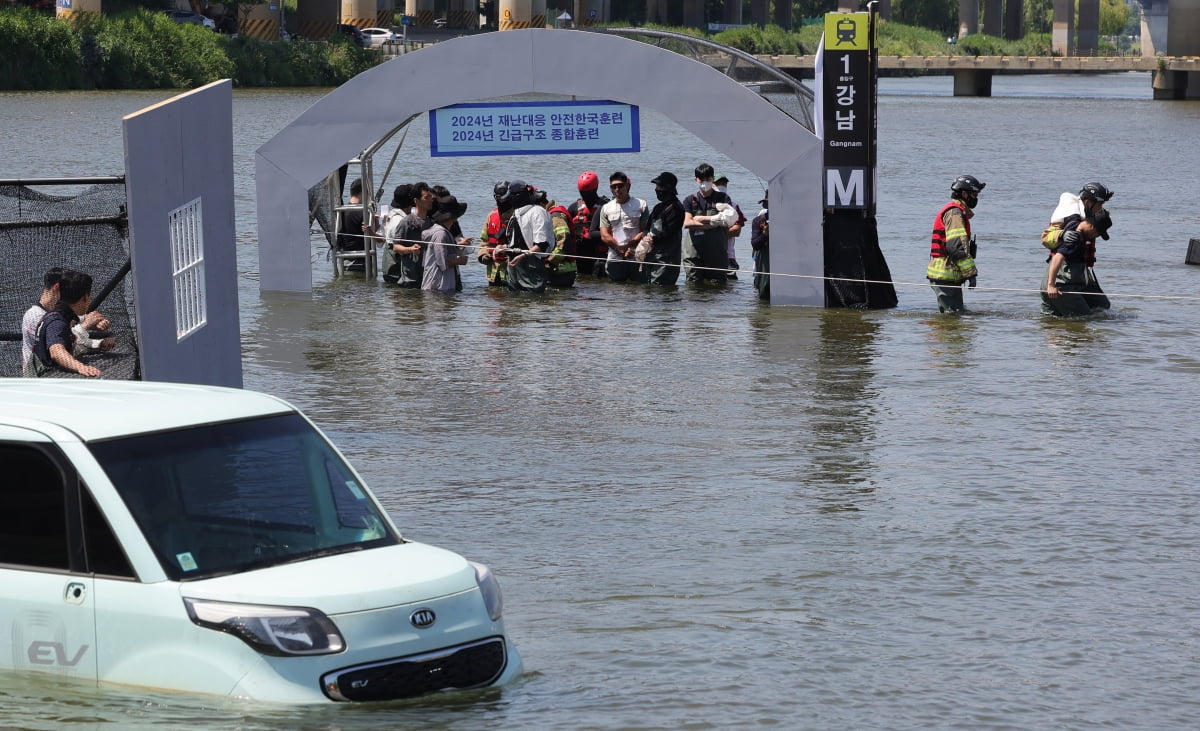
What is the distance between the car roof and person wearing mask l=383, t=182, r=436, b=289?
14.4 meters

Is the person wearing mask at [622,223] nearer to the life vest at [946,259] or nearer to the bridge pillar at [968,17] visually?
the life vest at [946,259]

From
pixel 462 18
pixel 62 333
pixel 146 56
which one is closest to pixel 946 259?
pixel 62 333

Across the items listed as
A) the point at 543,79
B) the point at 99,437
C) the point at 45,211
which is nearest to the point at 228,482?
the point at 99,437

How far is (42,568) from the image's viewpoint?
6.24m

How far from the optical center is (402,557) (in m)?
6.59

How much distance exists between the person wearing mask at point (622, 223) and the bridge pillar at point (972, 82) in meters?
87.6

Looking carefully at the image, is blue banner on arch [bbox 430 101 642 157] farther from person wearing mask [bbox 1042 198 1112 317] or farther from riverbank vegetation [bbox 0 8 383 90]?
riverbank vegetation [bbox 0 8 383 90]

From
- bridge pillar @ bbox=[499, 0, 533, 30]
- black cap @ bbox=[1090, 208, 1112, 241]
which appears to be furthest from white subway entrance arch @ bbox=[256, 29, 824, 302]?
bridge pillar @ bbox=[499, 0, 533, 30]

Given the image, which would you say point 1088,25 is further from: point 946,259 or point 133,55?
point 946,259

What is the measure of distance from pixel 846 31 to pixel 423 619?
45.4ft

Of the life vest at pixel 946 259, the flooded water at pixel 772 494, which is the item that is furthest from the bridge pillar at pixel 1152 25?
the life vest at pixel 946 259

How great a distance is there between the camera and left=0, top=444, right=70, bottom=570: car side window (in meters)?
6.23

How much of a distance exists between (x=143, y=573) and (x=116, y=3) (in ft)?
261

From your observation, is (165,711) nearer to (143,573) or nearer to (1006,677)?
(143,573)
